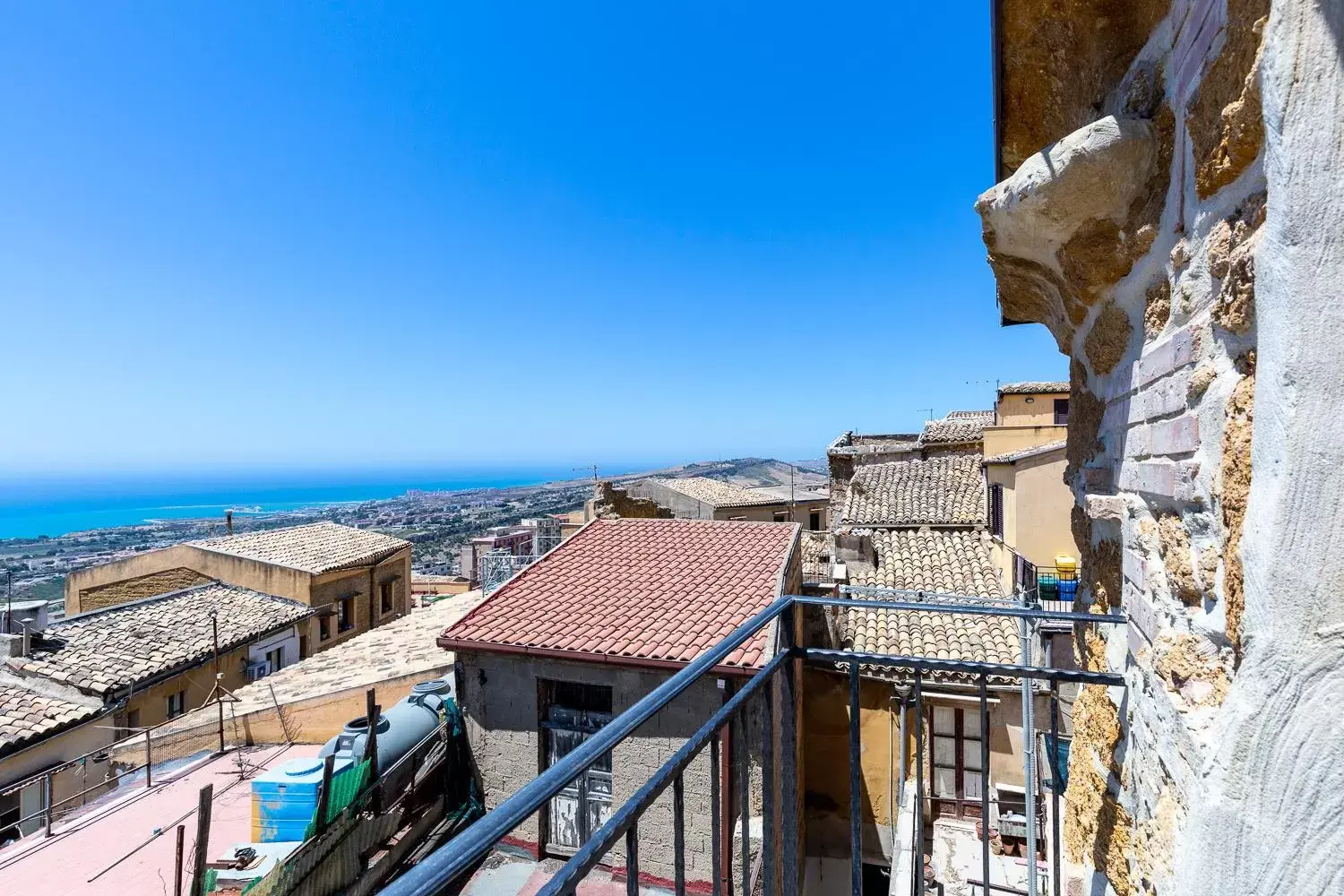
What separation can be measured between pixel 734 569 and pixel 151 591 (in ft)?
62.9

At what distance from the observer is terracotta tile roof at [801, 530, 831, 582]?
A: 1248 centimetres

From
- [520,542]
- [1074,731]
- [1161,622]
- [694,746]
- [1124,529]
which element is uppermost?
[1124,529]

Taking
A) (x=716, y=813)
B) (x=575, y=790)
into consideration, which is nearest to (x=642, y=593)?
(x=575, y=790)

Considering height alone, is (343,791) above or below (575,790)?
above

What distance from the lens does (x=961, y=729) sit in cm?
819

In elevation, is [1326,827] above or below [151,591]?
above

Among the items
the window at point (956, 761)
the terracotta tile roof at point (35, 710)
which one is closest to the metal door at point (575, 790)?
the window at point (956, 761)

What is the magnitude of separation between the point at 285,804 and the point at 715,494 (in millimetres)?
22707

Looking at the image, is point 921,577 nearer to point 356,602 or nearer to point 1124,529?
point 1124,529

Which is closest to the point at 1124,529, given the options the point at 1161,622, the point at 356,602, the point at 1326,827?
the point at 1161,622

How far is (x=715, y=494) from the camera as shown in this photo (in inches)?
1145

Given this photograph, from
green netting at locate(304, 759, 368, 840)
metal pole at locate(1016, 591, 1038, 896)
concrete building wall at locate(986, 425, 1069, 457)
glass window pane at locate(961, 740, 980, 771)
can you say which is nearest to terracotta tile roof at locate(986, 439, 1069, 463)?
concrete building wall at locate(986, 425, 1069, 457)

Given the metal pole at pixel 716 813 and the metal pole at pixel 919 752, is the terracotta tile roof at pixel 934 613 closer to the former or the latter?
the metal pole at pixel 919 752

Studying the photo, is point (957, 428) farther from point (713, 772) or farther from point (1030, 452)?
point (713, 772)
